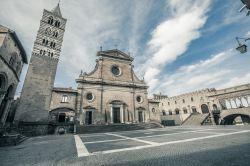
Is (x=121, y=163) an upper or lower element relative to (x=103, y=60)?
lower

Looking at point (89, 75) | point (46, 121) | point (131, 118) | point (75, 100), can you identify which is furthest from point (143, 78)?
point (46, 121)

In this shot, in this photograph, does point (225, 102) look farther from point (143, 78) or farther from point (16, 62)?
point (16, 62)

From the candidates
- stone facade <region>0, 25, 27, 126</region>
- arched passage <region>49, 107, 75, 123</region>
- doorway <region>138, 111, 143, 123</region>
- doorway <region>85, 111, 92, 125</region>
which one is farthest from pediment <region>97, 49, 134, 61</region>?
stone facade <region>0, 25, 27, 126</region>

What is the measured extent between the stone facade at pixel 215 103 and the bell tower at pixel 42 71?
104 ft

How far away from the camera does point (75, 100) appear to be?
68.2 feet

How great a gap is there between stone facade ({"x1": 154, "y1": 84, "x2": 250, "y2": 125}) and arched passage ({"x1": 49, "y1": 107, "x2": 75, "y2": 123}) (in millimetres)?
27243

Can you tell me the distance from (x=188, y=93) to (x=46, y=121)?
38893mm

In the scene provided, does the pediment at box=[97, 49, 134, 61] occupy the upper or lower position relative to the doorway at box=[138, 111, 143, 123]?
upper

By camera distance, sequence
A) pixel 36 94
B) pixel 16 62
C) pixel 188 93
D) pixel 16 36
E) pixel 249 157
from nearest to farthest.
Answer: pixel 249 157 < pixel 16 36 < pixel 16 62 < pixel 36 94 < pixel 188 93

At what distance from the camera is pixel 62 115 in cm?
2064

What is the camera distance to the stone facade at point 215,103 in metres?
26.9

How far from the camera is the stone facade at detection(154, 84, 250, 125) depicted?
26925 millimetres

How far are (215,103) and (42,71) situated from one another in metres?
38.8

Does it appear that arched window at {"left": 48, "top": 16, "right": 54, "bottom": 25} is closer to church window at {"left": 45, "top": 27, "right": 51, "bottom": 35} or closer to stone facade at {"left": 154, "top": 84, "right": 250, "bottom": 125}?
church window at {"left": 45, "top": 27, "right": 51, "bottom": 35}
